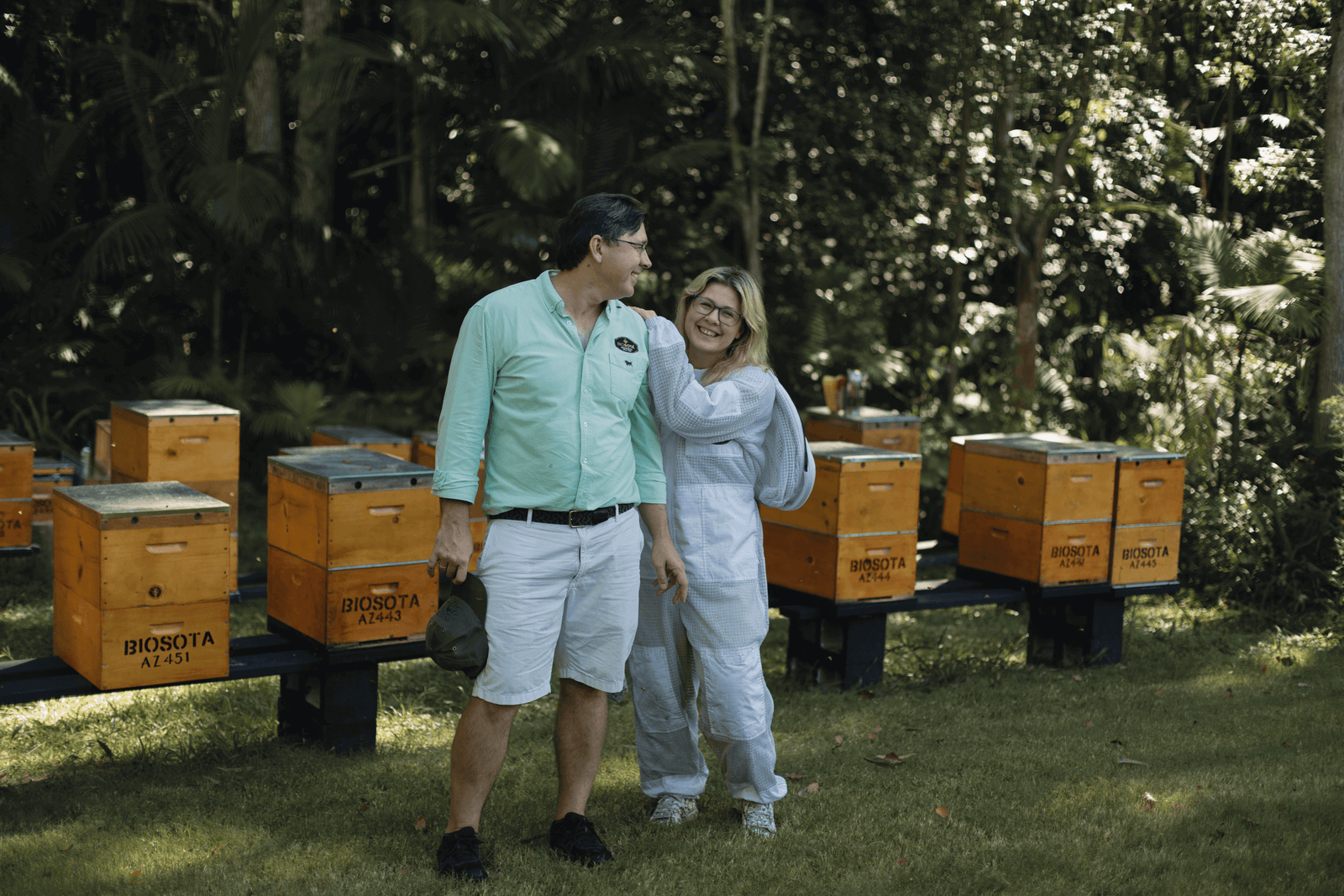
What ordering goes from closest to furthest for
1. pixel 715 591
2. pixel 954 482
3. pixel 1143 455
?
pixel 715 591, pixel 1143 455, pixel 954 482

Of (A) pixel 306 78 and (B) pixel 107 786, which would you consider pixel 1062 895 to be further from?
(A) pixel 306 78

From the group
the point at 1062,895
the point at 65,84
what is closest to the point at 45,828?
the point at 1062,895

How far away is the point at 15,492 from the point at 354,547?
2836 mm

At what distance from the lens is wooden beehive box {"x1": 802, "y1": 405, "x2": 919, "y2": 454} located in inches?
261

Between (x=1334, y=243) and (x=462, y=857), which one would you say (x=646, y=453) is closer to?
(x=462, y=857)

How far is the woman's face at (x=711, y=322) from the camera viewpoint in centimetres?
366

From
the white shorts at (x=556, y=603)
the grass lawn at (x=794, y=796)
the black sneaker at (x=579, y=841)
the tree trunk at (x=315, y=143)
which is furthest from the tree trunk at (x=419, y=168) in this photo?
the black sneaker at (x=579, y=841)

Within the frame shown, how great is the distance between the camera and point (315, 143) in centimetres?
1052

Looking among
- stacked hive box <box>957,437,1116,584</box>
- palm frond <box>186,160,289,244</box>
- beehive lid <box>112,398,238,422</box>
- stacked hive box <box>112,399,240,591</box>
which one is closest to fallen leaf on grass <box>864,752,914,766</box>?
stacked hive box <box>957,437,1116,584</box>

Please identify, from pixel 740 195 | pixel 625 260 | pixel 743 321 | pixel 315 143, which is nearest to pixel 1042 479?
pixel 743 321

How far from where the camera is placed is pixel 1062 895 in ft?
11.1

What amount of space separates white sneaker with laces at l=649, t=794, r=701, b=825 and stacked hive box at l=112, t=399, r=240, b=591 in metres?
2.51

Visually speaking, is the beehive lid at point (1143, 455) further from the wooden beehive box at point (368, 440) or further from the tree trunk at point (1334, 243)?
the wooden beehive box at point (368, 440)

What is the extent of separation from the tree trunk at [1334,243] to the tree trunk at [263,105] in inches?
320
